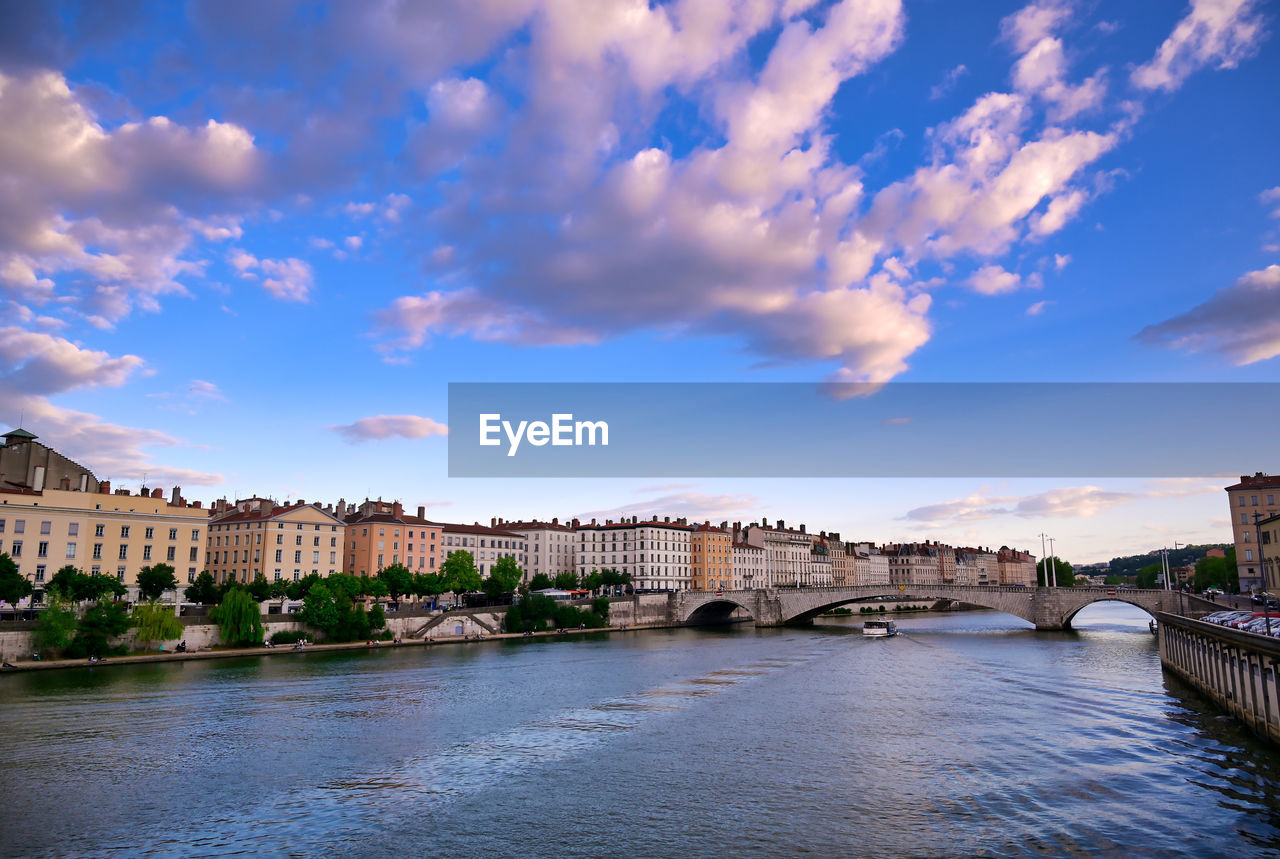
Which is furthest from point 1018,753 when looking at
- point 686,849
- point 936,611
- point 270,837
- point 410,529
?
point 936,611

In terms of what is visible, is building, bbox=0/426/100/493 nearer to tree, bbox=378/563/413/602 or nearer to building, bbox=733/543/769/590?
tree, bbox=378/563/413/602

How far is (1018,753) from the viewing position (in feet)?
103

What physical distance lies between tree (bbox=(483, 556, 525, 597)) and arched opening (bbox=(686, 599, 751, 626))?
26.5 m

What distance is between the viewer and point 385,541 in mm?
118000

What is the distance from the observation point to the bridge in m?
83.4

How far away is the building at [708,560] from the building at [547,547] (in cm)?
2211

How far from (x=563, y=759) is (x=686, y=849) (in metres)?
11.1

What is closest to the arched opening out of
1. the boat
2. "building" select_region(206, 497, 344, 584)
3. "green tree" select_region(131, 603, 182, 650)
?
the boat

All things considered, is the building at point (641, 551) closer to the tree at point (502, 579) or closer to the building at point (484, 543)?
the building at point (484, 543)

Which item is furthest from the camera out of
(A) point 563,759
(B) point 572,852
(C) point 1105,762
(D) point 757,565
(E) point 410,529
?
(D) point 757,565

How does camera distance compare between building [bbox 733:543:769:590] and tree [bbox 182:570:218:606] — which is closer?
tree [bbox 182:570:218:606]

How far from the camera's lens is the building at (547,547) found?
152 meters

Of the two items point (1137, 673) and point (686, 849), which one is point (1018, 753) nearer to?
point (686, 849)

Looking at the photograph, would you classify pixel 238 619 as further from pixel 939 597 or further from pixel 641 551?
pixel 641 551
